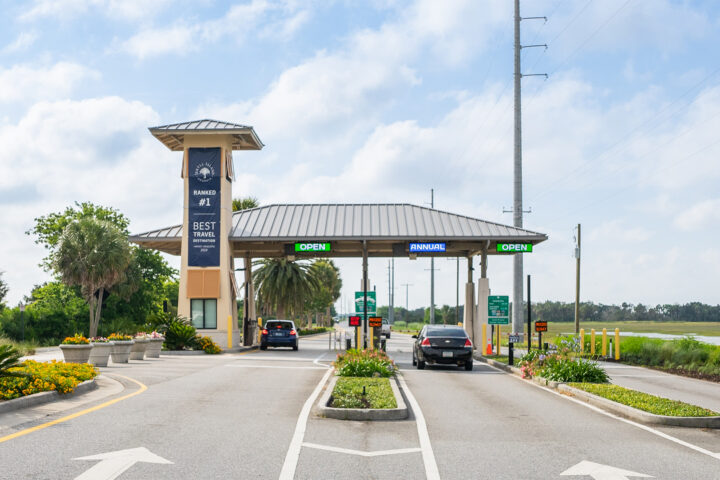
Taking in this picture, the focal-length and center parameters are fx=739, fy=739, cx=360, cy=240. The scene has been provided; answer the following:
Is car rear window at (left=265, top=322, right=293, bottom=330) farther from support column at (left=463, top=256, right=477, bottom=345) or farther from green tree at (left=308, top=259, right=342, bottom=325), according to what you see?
green tree at (left=308, top=259, right=342, bottom=325)

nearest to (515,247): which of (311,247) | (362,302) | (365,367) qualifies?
(362,302)

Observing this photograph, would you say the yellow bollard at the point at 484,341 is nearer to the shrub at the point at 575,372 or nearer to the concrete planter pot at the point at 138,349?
the shrub at the point at 575,372

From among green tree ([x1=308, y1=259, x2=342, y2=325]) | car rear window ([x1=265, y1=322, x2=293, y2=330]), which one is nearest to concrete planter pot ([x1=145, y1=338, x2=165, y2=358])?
car rear window ([x1=265, y1=322, x2=293, y2=330])

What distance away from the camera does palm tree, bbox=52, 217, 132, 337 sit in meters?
45.9

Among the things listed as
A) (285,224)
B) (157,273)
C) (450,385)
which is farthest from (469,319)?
(157,273)

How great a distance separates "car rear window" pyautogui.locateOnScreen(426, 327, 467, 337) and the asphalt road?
8.83m

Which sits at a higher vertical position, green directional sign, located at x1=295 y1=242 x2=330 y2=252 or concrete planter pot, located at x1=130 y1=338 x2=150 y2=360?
green directional sign, located at x1=295 y1=242 x2=330 y2=252

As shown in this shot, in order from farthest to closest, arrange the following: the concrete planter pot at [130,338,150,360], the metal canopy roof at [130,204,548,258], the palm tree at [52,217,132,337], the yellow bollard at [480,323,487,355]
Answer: the palm tree at [52,217,132,337], the metal canopy roof at [130,204,548,258], the yellow bollard at [480,323,487,355], the concrete planter pot at [130,338,150,360]

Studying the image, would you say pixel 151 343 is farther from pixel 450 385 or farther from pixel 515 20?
pixel 515 20

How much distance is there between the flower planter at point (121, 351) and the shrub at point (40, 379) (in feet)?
25.0

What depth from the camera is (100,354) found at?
21.6 meters

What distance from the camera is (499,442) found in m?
9.49

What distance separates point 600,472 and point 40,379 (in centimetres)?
963

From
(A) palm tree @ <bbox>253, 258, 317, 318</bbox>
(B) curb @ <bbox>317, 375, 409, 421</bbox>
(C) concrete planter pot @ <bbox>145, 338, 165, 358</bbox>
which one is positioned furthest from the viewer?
(A) palm tree @ <bbox>253, 258, 317, 318</bbox>
